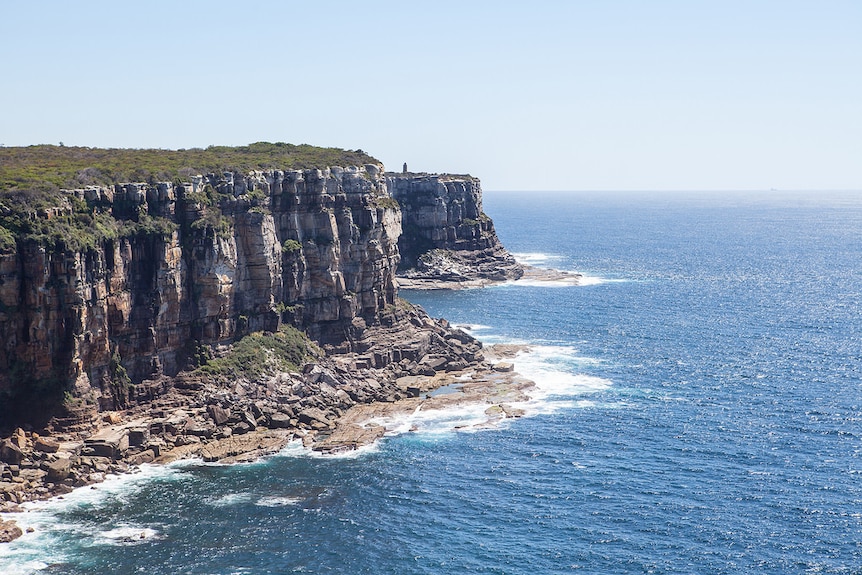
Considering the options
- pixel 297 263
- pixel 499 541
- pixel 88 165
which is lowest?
pixel 499 541

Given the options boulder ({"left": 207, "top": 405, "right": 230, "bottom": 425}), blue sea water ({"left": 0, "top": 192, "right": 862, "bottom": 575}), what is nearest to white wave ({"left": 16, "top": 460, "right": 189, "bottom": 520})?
blue sea water ({"left": 0, "top": 192, "right": 862, "bottom": 575})

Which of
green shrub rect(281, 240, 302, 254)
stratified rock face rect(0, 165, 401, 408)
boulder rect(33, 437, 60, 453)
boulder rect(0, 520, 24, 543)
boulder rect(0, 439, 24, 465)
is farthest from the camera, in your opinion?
green shrub rect(281, 240, 302, 254)

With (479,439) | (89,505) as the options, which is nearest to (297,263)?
(479,439)

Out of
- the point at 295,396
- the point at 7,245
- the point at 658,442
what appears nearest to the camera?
the point at 7,245

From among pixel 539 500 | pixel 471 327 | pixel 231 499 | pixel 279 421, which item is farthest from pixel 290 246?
pixel 539 500

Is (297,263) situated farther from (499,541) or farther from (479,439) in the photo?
(499,541)

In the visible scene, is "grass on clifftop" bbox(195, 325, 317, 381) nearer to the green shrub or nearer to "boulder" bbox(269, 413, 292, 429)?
"boulder" bbox(269, 413, 292, 429)

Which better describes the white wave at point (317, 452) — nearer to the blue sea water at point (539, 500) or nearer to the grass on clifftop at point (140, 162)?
the blue sea water at point (539, 500)
